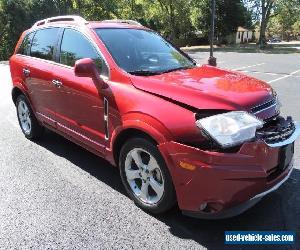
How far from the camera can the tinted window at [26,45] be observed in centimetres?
609

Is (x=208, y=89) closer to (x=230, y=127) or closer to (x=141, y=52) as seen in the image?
(x=230, y=127)

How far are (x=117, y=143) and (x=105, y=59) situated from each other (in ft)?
2.98

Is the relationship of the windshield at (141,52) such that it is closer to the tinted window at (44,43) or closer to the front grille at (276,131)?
the tinted window at (44,43)

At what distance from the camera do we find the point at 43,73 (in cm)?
527

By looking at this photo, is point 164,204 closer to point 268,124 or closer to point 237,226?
point 237,226

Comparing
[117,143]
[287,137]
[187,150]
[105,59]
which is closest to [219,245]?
[187,150]

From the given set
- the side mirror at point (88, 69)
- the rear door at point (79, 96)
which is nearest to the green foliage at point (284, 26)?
the rear door at point (79, 96)

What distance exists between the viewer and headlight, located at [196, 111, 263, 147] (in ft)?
10.4

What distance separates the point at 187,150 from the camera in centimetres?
324

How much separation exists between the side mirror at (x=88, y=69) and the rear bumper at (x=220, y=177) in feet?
3.67

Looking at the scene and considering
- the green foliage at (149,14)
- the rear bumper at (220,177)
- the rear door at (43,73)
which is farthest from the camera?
the green foliage at (149,14)

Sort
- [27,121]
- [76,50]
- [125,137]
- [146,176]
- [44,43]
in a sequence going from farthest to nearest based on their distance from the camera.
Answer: [27,121], [44,43], [76,50], [125,137], [146,176]

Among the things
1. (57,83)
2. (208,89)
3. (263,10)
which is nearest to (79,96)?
(57,83)

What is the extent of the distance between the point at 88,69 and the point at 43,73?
1556 mm
